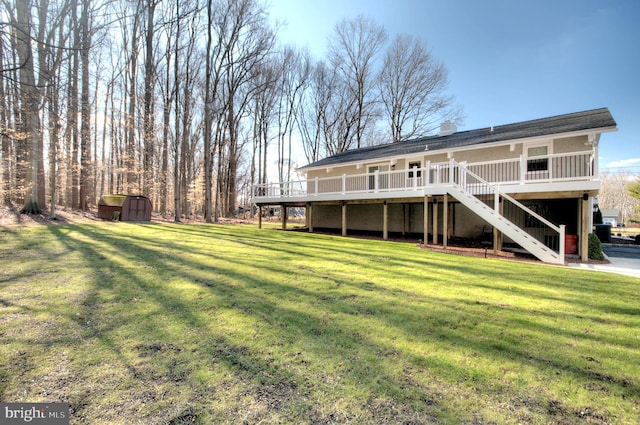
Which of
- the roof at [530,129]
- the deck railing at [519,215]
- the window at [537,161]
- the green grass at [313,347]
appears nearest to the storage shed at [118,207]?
the green grass at [313,347]

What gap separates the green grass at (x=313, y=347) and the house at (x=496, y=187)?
4.08m

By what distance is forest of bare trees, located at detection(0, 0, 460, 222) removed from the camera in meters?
16.1

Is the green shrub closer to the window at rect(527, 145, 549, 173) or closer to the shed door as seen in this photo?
the window at rect(527, 145, 549, 173)

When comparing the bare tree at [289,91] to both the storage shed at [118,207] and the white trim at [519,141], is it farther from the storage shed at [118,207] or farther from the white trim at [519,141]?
the white trim at [519,141]

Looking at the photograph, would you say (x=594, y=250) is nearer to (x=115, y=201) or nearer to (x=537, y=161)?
(x=537, y=161)

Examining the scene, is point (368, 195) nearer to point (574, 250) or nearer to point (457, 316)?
point (574, 250)

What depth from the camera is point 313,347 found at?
276 cm

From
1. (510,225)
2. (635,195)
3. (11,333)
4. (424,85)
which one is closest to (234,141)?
(424,85)

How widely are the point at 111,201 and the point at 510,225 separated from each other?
19.3m

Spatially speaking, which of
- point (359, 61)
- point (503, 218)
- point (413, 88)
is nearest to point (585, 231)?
point (503, 218)

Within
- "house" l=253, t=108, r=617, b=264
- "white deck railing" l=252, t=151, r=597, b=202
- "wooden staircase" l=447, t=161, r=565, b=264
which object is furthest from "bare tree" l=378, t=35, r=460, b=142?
"wooden staircase" l=447, t=161, r=565, b=264

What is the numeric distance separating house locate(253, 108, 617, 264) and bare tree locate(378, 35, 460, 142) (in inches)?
434

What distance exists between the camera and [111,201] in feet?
53.8

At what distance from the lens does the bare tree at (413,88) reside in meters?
26.0
